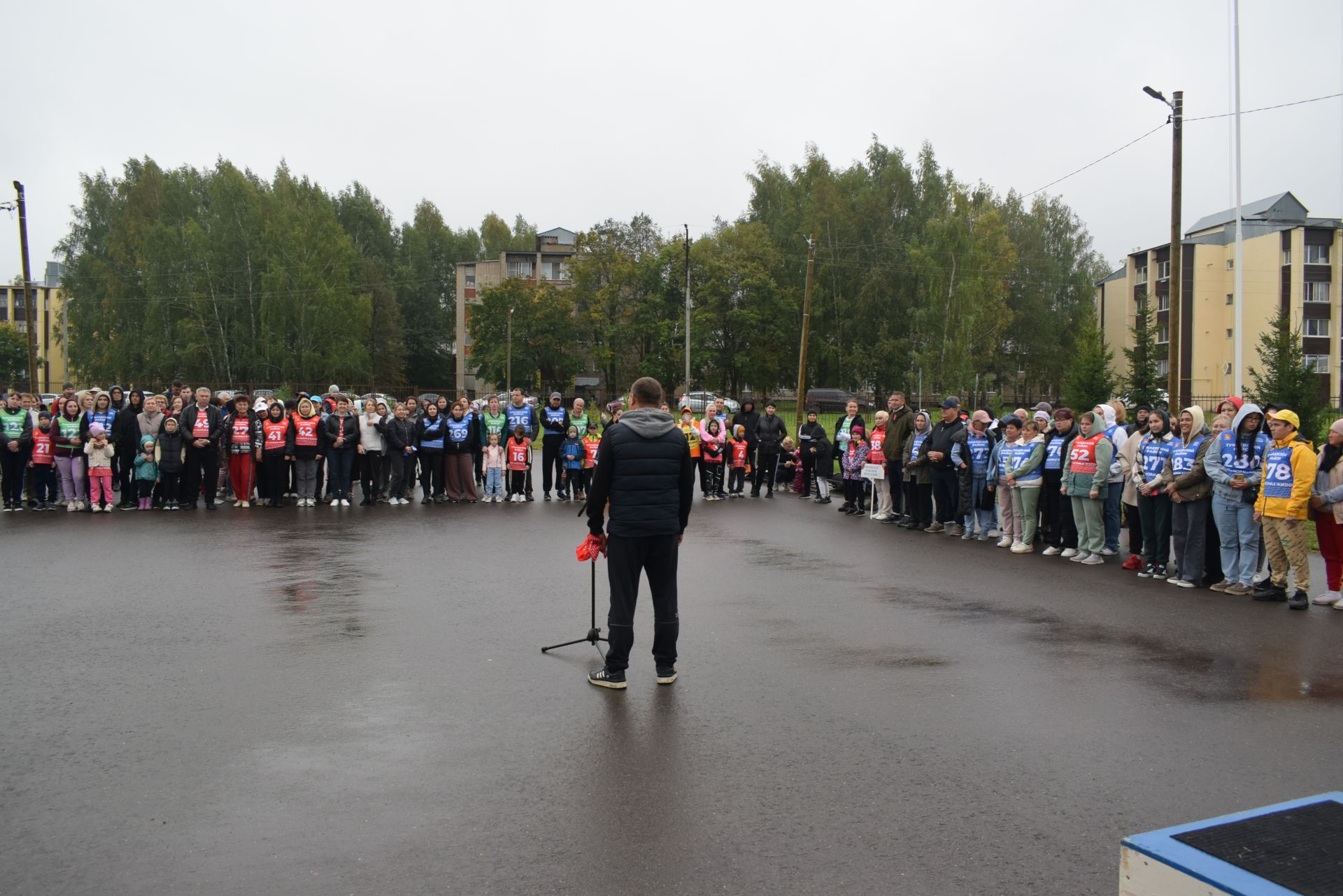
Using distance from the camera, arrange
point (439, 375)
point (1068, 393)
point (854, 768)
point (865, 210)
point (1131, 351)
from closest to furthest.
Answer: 1. point (854, 768)
2. point (1131, 351)
3. point (1068, 393)
4. point (865, 210)
5. point (439, 375)

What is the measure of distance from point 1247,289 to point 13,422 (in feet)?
249

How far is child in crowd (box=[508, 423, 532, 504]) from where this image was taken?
19109mm

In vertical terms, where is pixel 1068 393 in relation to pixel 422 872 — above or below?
above

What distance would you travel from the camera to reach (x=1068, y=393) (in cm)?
4016

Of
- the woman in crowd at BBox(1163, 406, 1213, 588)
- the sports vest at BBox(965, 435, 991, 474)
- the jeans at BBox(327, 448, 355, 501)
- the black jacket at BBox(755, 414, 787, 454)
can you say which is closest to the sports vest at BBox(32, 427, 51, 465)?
the jeans at BBox(327, 448, 355, 501)

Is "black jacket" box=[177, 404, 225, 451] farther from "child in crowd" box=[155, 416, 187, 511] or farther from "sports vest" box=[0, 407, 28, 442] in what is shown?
"sports vest" box=[0, 407, 28, 442]

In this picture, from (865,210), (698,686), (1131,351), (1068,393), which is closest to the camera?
(698,686)

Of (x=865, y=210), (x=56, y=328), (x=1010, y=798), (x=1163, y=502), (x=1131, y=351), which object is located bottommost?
(x=1010, y=798)

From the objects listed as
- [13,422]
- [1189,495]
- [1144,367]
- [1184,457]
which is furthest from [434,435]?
[1144,367]

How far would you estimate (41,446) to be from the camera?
674 inches

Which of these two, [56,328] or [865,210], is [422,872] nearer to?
[865,210]

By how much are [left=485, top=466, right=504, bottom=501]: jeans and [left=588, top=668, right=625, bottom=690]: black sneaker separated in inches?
500

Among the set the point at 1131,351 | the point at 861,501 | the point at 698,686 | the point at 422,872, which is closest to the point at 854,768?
the point at 698,686

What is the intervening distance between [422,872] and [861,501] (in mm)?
14776
